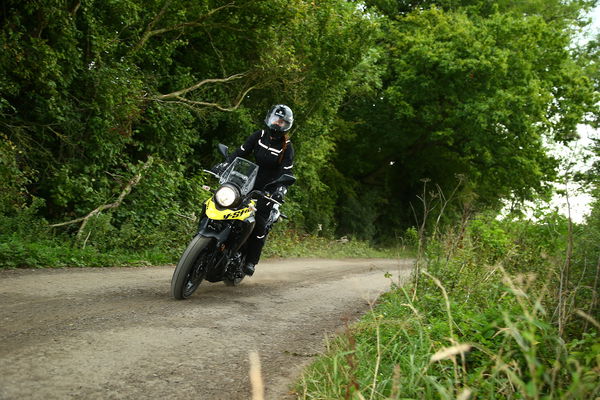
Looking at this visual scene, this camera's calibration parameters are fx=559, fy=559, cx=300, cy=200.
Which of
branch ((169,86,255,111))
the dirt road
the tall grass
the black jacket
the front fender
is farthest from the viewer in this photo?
branch ((169,86,255,111))

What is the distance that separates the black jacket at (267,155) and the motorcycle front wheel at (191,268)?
56.7 inches

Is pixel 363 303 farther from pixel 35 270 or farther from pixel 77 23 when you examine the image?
pixel 77 23

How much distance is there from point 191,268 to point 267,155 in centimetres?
199

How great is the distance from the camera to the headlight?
608 centimetres

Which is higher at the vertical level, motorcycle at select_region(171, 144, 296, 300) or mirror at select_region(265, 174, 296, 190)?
mirror at select_region(265, 174, 296, 190)

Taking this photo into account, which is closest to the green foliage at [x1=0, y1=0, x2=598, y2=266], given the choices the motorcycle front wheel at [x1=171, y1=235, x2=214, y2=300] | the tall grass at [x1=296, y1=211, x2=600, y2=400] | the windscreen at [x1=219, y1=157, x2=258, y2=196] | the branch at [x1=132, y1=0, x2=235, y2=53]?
the branch at [x1=132, y1=0, x2=235, y2=53]

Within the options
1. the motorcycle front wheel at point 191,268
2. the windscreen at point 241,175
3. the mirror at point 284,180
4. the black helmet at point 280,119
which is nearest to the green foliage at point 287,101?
the mirror at point 284,180

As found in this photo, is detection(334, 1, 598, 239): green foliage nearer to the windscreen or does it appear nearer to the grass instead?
the windscreen

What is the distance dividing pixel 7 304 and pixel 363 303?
4.22m

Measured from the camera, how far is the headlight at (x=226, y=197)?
6.08m

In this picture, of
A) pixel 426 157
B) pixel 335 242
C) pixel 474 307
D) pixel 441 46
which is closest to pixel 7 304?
pixel 474 307

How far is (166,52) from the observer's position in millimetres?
12773

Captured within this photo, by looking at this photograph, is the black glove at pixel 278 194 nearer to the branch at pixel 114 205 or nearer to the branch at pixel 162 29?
the branch at pixel 114 205

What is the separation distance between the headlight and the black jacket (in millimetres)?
1085
